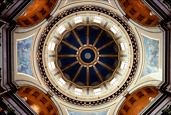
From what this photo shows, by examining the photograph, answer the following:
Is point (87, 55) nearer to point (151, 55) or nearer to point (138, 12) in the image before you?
point (151, 55)

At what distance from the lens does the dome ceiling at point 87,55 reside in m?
24.3

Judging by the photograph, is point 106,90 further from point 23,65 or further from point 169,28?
point 169,28

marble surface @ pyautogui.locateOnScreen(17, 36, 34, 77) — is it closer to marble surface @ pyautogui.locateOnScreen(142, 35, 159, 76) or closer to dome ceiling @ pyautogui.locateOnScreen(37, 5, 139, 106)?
dome ceiling @ pyautogui.locateOnScreen(37, 5, 139, 106)

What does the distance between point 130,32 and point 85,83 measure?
10835 millimetres

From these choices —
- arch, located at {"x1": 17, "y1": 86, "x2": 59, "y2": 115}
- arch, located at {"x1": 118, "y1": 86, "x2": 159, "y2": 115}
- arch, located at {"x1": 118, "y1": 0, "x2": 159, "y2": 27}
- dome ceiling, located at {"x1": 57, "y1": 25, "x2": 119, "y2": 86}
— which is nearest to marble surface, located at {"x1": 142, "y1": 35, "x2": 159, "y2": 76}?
arch, located at {"x1": 118, "y1": 0, "x2": 159, "y2": 27}

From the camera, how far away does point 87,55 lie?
33156 millimetres

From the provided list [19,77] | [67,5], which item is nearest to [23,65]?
[19,77]

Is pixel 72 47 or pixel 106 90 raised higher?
pixel 72 47

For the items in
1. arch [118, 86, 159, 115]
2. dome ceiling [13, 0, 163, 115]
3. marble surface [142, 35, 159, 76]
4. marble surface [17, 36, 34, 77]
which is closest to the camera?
marble surface [142, 35, 159, 76]

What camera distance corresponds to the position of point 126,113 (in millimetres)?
24672

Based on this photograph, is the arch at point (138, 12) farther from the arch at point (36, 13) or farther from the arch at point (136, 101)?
the arch at point (36, 13)

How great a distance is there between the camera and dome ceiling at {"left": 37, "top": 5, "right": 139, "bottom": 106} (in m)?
24.3

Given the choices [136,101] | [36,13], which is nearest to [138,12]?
[136,101]

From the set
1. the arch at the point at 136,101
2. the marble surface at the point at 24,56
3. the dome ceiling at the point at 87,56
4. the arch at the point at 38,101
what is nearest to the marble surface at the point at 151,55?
the arch at the point at 136,101
